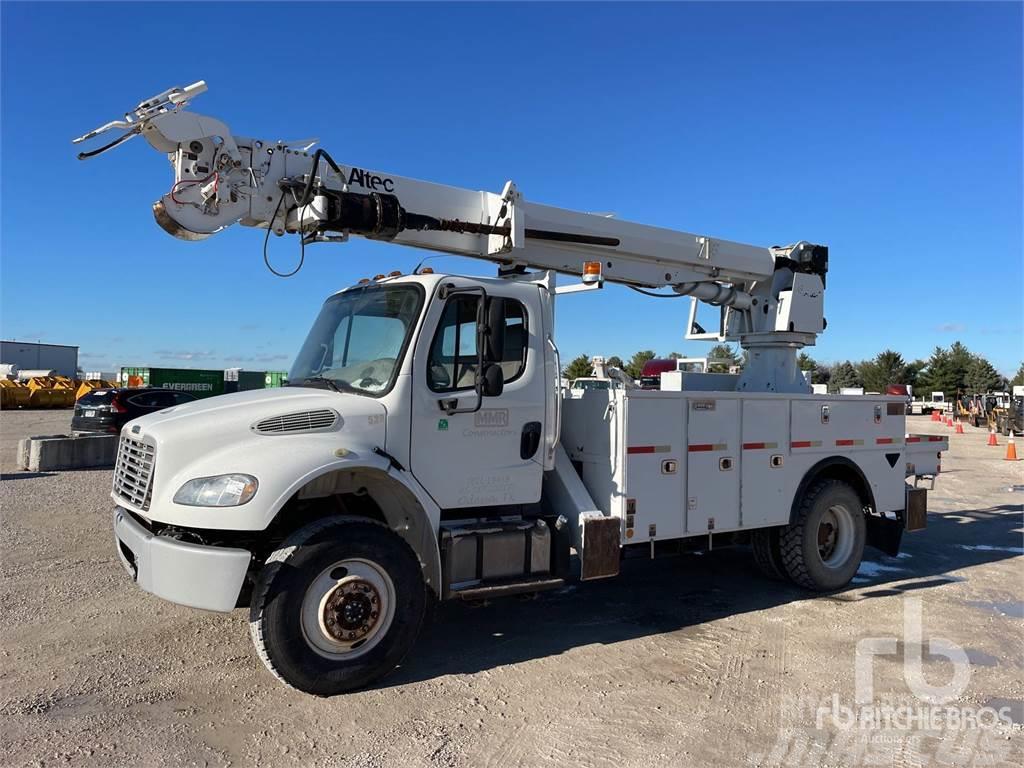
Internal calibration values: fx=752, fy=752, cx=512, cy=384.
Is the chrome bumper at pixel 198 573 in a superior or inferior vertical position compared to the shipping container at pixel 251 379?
inferior

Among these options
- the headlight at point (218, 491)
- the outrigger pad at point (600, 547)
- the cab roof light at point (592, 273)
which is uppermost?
the cab roof light at point (592, 273)

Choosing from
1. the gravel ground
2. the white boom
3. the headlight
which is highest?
the white boom

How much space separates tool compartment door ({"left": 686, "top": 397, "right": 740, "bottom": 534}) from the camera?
630cm

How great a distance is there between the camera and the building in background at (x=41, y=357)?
7075 centimetres

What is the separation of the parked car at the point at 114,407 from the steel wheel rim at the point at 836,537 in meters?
13.7

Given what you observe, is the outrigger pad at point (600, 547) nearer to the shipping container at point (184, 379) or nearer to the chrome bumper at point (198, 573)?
the chrome bumper at point (198, 573)

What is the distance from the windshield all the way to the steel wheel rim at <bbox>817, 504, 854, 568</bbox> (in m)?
4.84

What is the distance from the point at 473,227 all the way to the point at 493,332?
4.92 ft

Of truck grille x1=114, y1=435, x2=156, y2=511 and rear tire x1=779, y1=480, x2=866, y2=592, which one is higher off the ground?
truck grille x1=114, y1=435, x2=156, y2=511

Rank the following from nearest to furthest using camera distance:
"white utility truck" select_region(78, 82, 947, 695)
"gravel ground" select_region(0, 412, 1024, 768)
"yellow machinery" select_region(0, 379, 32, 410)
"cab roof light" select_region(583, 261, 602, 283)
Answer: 1. "gravel ground" select_region(0, 412, 1024, 768)
2. "white utility truck" select_region(78, 82, 947, 695)
3. "cab roof light" select_region(583, 261, 602, 283)
4. "yellow machinery" select_region(0, 379, 32, 410)

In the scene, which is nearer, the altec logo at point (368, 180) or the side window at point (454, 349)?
the side window at point (454, 349)

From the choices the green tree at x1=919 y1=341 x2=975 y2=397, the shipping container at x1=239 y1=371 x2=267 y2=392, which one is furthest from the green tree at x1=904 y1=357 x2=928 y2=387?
the shipping container at x1=239 y1=371 x2=267 y2=392

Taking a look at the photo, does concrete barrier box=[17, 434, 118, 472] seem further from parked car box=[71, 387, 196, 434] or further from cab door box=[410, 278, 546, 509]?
cab door box=[410, 278, 546, 509]

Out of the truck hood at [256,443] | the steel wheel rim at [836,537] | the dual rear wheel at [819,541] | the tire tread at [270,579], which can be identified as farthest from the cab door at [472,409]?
the steel wheel rim at [836,537]
